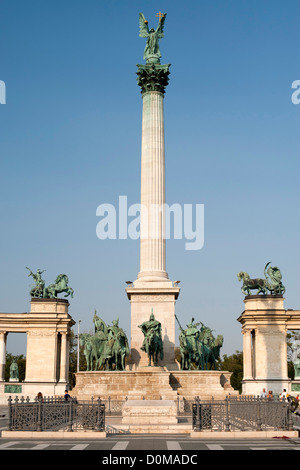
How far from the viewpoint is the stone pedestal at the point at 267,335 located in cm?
6938

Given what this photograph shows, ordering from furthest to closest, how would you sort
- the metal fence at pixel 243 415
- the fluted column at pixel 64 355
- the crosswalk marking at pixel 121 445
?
the fluted column at pixel 64 355 < the metal fence at pixel 243 415 < the crosswalk marking at pixel 121 445

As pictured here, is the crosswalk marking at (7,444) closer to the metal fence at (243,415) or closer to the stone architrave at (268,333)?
the metal fence at (243,415)

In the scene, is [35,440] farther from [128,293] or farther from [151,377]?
[128,293]

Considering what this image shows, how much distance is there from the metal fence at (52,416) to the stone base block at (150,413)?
5610 millimetres

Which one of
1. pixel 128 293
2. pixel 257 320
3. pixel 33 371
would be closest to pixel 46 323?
pixel 33 371

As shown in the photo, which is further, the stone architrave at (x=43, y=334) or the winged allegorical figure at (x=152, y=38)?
the stone architrave at (x=43, y=334)

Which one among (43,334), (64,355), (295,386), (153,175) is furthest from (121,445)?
(64,355)

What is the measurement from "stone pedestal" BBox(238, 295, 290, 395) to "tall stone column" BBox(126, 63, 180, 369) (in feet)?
84.2

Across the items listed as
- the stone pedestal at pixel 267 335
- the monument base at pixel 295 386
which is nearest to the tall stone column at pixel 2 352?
the stone pedestal at pixel 267 335

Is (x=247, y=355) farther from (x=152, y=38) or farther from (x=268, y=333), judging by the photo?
(x=152, y=38)

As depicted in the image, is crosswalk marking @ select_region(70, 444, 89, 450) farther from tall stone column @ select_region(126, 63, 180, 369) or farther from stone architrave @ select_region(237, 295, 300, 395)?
stone architrave @ select_region(237, 295, 300, 395)

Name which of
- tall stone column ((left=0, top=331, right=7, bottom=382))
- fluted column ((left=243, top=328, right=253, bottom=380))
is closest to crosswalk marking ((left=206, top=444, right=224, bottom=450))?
fluted column ((left=243, top=328, right=253, bottom=380))

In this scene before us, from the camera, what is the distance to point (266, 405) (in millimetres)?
24266

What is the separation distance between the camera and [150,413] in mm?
29188
